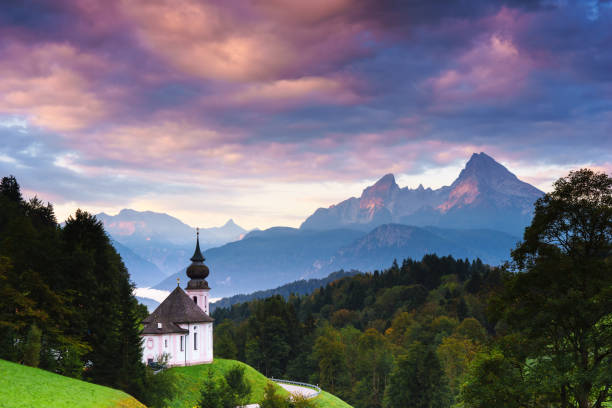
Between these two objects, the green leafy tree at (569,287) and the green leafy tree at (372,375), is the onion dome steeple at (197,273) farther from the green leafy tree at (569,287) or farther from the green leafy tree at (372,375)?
the green leafy tree at (569,287)

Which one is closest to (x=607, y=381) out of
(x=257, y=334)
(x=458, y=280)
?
(x=257, y=334)

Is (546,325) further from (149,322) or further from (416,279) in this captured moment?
(416,279)

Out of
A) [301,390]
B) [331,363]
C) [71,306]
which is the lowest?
[301,390]

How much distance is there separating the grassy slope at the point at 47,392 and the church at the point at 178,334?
31868mm

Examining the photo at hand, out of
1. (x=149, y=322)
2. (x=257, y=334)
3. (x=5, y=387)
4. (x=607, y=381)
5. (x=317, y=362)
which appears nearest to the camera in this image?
(x=607, y=381)

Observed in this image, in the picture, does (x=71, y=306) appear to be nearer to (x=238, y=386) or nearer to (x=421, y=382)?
(x=238, y=386)

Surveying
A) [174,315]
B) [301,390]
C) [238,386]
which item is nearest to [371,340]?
[301,390]

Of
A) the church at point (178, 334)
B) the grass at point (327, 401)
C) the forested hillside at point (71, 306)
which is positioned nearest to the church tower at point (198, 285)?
the church at point (178, 334)

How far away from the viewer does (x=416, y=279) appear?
181 meters

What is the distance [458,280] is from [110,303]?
14437 centimetres

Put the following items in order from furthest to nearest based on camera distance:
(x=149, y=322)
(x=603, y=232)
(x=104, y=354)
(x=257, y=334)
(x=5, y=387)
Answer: (x=257, y=334) → (x=149, y=322) → (x=104, y=354) → (x=5, y=387) → (x=603, y=232)

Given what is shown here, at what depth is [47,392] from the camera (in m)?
32.9

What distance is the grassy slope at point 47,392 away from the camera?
30.1m

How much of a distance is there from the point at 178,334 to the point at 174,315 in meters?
3.88
